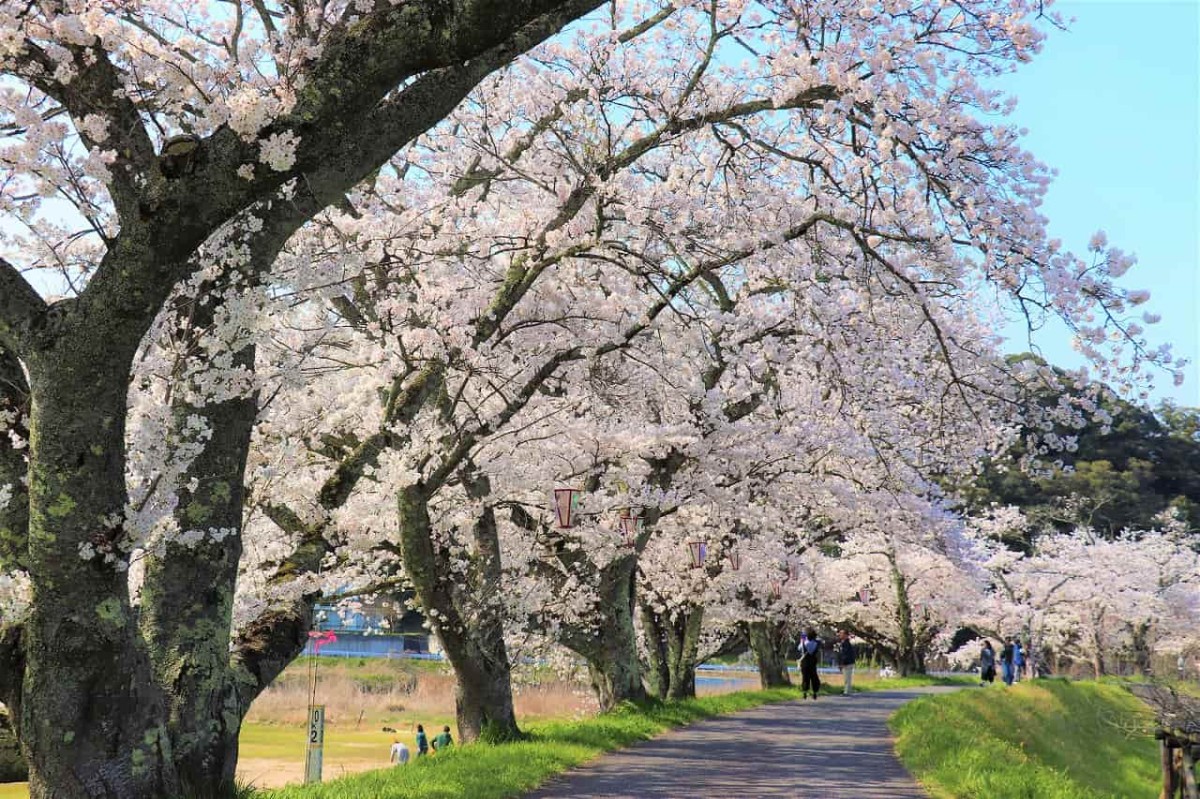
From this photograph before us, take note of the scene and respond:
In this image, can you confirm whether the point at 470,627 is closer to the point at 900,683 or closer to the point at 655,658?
the point at 655,658

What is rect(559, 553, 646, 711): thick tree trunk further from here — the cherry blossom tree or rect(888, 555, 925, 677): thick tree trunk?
rect(888, 555, 925, 677): thick tree trunk

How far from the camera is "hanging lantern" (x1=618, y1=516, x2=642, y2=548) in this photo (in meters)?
16.7

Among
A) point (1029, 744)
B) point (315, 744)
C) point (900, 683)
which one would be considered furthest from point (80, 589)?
point (900, 683)

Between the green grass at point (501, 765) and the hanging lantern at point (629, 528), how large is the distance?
277cm

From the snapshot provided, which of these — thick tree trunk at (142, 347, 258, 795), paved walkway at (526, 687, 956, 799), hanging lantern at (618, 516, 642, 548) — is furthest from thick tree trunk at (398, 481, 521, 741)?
thick tree trunk at (142, 347, 258, 795)

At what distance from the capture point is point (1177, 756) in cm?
1528

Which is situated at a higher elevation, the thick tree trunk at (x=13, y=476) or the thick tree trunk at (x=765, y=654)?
the thick tree trunk at (x=13, y=476)

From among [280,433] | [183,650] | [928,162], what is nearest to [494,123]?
[280,433]

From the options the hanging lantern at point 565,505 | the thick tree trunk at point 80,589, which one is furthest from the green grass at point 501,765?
the hanging lantern at point 565,505

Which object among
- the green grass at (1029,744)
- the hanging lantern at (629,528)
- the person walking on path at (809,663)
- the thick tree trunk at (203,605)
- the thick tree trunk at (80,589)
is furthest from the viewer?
the person walking on path at (809,663)

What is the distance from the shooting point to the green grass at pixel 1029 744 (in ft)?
34.1

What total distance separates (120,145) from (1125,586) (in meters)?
47.5

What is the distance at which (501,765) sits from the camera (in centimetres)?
1070

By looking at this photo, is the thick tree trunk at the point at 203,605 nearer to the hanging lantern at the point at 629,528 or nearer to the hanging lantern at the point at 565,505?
the hanging lantern at the point at 565,505
